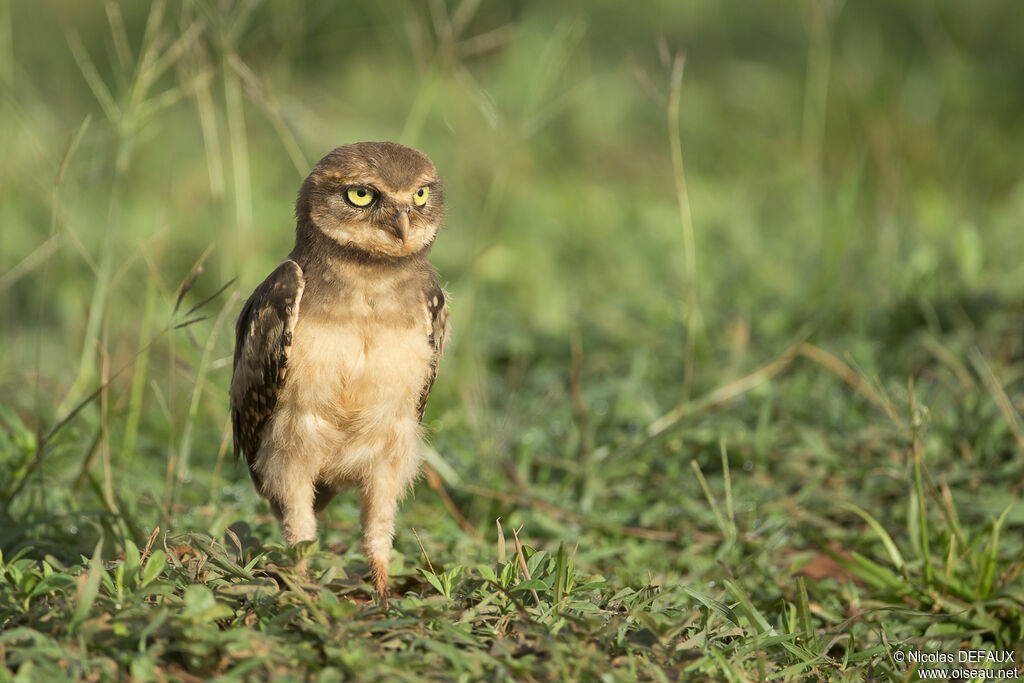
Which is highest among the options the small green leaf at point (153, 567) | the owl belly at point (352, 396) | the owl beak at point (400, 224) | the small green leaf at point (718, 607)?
the owl beak at point (400, 224)

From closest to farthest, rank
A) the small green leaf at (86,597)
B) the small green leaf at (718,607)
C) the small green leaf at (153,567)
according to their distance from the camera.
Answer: the small green leaf at (86,597) < the small green leaf at (153,567) < the small green leaf at (718,607)

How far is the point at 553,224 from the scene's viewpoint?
728cm

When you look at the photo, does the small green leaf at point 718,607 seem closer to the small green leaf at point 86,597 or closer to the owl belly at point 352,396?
the owl belly at point 352,396

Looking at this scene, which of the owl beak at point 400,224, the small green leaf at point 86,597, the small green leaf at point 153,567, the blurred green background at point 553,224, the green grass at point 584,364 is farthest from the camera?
the blurred green background at point 553,224

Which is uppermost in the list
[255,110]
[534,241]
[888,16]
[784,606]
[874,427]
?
[888,16]

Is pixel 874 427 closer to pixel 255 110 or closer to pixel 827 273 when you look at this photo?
pixel 827 273

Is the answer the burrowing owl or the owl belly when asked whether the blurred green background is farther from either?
the owl belly

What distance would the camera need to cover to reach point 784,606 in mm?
3504

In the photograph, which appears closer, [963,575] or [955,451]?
[963,575]

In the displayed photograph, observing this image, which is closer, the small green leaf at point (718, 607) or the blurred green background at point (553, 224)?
the small green leaf at point (718, 607)

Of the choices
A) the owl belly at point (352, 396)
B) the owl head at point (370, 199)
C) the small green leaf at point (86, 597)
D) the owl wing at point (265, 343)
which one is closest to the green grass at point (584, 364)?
the small green leaf at point (86, 597)

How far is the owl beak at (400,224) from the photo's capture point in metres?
3.32

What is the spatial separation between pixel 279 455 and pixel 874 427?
2.49m

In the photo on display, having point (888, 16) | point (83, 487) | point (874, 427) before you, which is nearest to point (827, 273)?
point (874, 427)
